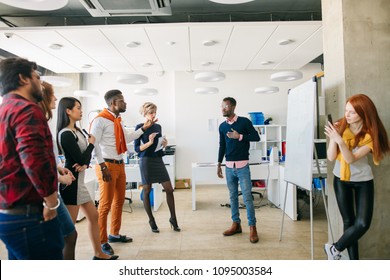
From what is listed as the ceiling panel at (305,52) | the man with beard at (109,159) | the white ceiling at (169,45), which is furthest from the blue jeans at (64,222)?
the ceiling panel at (305,52)

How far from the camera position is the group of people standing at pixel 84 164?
109 cm

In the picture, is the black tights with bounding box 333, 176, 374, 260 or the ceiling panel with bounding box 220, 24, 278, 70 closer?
the black tights with bounding box 333, 176, 374, 260

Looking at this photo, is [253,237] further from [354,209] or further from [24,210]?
[24,210]

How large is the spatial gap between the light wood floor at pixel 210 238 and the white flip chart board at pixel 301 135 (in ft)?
2.17

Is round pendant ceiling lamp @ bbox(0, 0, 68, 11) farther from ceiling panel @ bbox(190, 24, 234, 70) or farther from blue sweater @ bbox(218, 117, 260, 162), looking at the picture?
ceiling panel @ bbox(190, 24, 234, 70)

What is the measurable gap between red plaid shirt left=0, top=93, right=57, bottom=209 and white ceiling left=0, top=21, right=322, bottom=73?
309 cm

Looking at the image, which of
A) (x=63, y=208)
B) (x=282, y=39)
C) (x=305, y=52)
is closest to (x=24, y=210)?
(x=63, y=208)

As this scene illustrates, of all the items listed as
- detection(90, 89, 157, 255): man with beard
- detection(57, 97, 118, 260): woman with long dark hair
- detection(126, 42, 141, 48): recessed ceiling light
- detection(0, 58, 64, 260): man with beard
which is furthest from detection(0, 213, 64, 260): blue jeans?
detection(126, 42, 141, 48): recessed ceiling light

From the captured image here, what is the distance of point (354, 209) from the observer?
2.02 meters

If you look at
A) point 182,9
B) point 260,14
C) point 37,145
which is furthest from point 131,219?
point 260,14

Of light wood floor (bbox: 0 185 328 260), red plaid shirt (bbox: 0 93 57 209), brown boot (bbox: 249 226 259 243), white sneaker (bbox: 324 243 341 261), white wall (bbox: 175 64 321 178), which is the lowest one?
light wood floor (bbox: 0 185 328 260)

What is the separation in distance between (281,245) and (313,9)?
3708mm

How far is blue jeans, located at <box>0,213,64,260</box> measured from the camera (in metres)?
1.09
